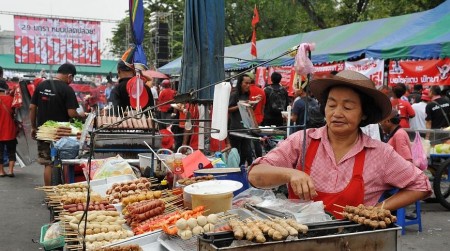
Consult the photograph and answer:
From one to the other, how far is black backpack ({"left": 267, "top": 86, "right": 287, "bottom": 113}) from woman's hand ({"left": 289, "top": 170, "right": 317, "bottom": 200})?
326 inches

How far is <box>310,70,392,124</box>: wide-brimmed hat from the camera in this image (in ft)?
8.66

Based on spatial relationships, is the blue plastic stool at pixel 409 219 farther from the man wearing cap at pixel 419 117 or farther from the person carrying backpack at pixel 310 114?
the man wearing cap at pixel 419 117

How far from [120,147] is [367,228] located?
4113mm

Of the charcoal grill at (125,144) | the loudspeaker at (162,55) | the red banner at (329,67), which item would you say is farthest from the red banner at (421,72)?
the loudspeaker at (162,55)

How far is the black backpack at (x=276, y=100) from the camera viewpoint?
10.8 metres

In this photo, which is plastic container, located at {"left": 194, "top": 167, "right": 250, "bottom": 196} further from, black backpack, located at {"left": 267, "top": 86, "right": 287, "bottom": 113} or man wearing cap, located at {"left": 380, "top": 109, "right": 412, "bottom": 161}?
black backpack, located at {"left": 267, "top": 86, "right": 287, "bottom": 113}

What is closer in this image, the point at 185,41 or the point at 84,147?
the point at 185,41

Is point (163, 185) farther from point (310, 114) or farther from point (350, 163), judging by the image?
point (310, 114)

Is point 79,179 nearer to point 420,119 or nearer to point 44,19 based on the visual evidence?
point 420,119

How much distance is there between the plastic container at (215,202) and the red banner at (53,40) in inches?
1172

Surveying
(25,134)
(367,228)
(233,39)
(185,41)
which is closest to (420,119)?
(185,41)

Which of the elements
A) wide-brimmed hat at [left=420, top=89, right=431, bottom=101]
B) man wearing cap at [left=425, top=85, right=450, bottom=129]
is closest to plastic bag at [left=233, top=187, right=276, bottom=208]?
man wearing cap at [left=425, top=85, right=450, bottom=129]

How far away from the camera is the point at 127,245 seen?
3195mm

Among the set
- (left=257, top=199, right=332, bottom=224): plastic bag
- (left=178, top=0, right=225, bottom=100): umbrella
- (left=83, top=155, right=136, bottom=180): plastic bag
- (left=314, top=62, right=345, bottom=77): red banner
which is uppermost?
(left=314, top=62, right=345, bottom=77): red banner
